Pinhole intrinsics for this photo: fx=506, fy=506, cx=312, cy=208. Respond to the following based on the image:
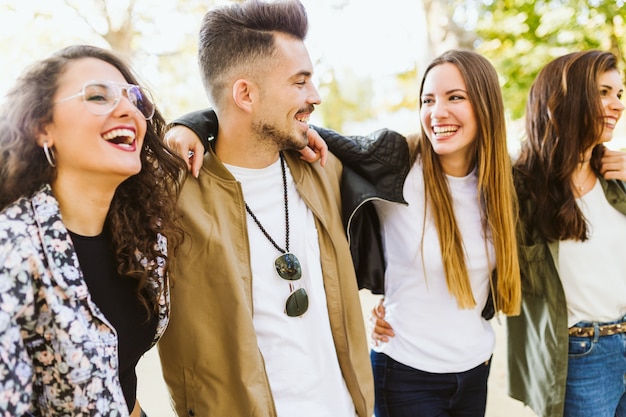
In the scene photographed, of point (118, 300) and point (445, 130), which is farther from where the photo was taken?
point (445, 130)

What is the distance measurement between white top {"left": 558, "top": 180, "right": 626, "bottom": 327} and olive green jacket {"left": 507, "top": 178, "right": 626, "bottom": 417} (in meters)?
0.05

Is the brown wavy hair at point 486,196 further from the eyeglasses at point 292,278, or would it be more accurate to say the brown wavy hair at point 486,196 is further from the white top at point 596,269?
the eyeglasses at point 292,278

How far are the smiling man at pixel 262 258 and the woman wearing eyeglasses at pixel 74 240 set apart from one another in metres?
0.18

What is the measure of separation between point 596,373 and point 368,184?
1453 millimetres

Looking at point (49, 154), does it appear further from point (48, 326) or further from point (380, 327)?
point (380, 327)

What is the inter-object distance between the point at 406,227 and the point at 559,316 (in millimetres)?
874

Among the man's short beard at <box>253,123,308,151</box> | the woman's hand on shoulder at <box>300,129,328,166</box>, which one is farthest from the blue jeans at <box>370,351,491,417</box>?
the man's short beard at <box>253,123,308,151</box>

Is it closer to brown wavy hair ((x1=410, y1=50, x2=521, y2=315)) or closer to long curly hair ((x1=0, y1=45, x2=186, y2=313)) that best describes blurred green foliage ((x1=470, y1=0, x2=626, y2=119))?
brown wavy hair ((x1=410, y1=50, x2=521, y2=315))

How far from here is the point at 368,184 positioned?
233cm

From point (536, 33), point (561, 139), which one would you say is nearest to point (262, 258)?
point (561, 139)

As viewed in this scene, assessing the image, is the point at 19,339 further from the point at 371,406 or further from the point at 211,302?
the point at 371,406

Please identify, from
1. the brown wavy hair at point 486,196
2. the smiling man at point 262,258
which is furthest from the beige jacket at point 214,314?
the brown wavy hair at point 486,196

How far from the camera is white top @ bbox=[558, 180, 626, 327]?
244cm

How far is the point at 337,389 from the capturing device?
6.61ft
